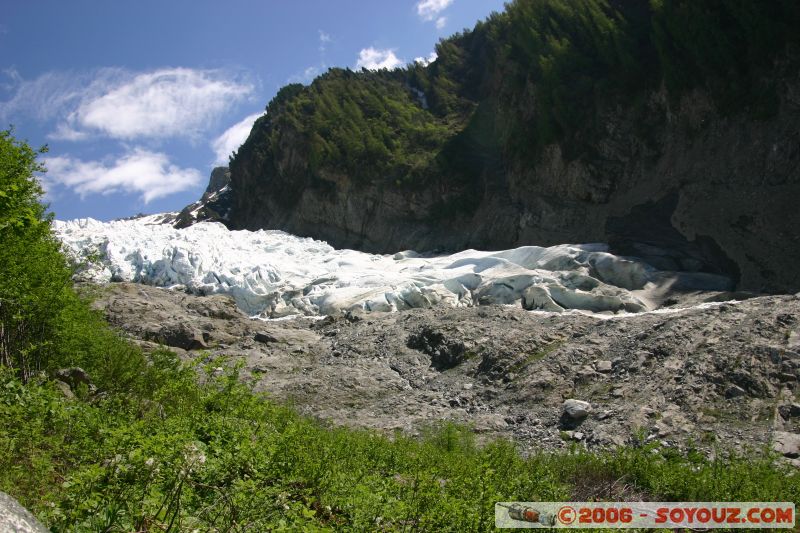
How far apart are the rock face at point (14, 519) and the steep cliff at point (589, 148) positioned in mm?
27264

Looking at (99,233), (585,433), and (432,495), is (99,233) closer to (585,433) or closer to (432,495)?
(585,433)

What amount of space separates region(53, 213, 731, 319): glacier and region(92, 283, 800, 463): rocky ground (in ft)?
9.79

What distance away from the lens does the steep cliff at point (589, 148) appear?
96.1 ft

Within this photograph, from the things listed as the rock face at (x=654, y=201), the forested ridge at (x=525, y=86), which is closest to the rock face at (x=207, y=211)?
the forested ridge at (x=525, y=86)

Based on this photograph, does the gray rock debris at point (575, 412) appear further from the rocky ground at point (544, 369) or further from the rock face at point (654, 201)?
the rock face at point (654, 201)

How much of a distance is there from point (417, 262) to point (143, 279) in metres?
16.4

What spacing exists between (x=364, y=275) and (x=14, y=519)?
32.9m

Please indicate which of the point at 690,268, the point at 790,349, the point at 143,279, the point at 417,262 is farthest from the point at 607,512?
the point at 143,279

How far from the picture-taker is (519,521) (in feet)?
20.6

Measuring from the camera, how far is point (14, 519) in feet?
12.4

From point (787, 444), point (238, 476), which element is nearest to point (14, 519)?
point (238, 476)

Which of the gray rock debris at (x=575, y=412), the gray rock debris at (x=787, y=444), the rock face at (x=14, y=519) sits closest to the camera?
the rock face at (x=14, y=519)

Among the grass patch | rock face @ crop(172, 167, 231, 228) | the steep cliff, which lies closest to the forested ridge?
the steep cliff

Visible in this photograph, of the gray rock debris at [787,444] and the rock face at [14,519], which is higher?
the rock face at [14,519]
